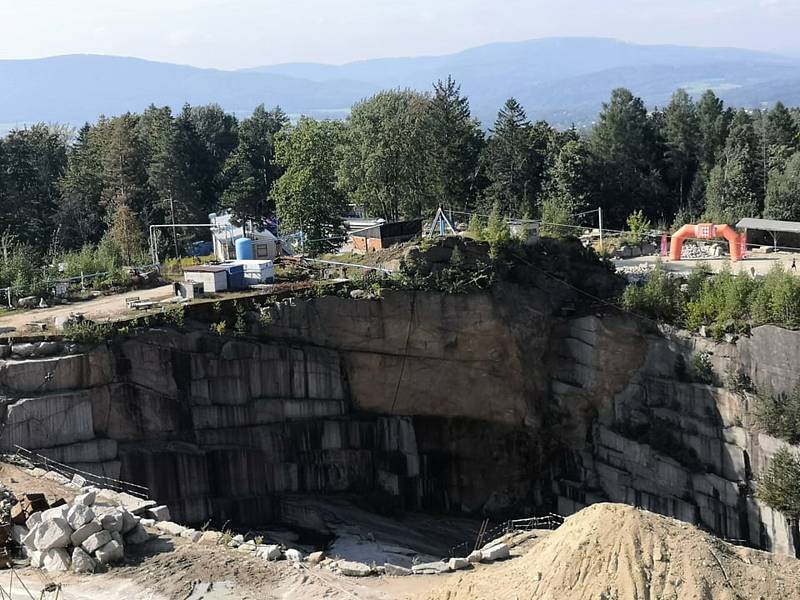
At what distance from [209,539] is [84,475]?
949 centimetres

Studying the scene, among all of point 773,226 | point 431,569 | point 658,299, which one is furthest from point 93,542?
point 773,226

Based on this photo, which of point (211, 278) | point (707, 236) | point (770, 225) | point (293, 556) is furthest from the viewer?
point (770, 225)

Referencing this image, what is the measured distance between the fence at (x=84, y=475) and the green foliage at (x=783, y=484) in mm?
20469

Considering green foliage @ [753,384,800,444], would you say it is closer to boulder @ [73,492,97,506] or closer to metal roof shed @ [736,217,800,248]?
metal roof shed @ [736,217,800,248]

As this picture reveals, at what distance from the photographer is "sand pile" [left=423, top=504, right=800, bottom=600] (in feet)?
60.2

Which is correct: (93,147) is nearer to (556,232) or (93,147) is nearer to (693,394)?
(556,232)

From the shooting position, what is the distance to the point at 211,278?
121 feet

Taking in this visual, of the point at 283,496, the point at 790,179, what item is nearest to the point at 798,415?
the point at 283,496

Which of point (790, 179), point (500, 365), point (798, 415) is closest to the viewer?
point (798, 415)

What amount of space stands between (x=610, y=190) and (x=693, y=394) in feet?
81.9

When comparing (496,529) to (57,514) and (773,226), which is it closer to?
Answer: (57,514)

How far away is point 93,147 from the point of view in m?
64.1

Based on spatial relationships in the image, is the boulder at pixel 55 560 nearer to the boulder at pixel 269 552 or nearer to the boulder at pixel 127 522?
the boulder at pixel 127 522

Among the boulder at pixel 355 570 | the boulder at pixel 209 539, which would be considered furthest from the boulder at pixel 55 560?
the boulder at pixel 355 570
